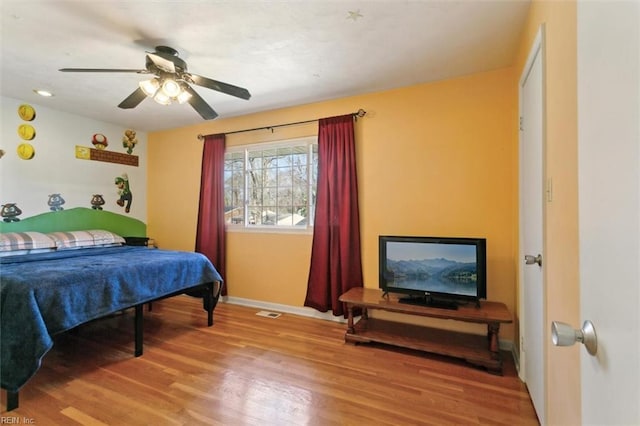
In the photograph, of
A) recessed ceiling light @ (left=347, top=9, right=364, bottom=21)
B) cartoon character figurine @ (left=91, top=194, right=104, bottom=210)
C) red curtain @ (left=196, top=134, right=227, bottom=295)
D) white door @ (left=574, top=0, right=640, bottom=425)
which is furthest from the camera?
cartoon character figurine @ (left=91, top=194, right=104, bottom=210)

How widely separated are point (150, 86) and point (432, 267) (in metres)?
2.74

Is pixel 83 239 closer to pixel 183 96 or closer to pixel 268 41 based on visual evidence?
pixel 183 96

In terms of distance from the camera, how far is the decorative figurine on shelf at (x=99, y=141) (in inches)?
160

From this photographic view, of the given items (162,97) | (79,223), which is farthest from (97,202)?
(162,97)

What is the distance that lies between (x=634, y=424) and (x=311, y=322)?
2987mm

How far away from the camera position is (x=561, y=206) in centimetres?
125

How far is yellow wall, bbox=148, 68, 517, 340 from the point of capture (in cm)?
258

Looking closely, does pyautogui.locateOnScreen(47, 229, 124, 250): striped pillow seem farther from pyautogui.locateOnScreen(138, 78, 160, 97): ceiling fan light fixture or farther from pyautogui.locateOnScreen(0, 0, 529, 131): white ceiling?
pyautogui.locateOnScreen(138, 78, 160, 97): ceiling fan light fixture

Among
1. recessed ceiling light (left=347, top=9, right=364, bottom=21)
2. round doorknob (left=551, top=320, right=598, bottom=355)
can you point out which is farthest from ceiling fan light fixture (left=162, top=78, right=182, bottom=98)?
round doorknob (left=551, top=320, right=598, bottom=355)

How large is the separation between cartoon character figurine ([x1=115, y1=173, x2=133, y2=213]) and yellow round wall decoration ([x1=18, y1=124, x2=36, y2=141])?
3.47ft

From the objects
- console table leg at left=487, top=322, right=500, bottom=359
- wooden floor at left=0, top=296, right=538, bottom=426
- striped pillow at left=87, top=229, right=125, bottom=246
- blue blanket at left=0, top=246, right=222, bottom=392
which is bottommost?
wooden floor at left=0, top=296, right=538, bottom=426

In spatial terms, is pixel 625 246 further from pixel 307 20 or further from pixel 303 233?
pixel 303 233

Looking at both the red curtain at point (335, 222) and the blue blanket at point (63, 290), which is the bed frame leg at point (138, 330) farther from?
the red curtain at point (335, 222)

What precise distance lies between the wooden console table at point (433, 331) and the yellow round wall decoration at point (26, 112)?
4.22 meters
